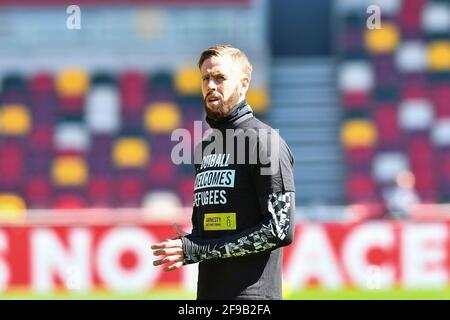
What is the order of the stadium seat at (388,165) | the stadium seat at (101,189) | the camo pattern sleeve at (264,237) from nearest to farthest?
the camo pattern sleeve at (264,237)
the stadium seat at (388,165)
the stadium seat at (101,189)

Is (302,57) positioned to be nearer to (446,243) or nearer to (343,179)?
(343,179)

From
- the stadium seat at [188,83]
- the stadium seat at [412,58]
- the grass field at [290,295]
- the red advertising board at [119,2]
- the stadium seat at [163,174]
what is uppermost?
the red advertising board at [119,2]

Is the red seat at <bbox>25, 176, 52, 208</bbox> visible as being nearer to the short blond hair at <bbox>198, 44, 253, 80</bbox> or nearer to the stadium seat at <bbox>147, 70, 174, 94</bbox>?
the stadium seat at <bbox>147, 70, 174, 94</bbox>

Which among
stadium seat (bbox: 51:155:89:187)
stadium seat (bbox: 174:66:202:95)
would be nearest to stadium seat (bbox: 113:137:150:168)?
stadium seat (bbox: 51:155:89:187)

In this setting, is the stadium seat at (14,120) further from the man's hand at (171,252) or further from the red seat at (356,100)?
the man's hand at (171,252)

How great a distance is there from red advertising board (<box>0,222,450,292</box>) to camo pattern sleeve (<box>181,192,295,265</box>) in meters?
8.50

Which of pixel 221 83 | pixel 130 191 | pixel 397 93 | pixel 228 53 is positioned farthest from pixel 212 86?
pixel 397 93

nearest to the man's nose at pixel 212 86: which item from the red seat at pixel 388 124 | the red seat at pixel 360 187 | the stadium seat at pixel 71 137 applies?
the red seat at pixel 360 187

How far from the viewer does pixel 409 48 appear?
1980 centimetres

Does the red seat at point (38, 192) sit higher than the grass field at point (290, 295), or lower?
higher

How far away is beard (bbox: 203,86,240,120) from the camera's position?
3.91 meters

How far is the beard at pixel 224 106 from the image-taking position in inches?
154
